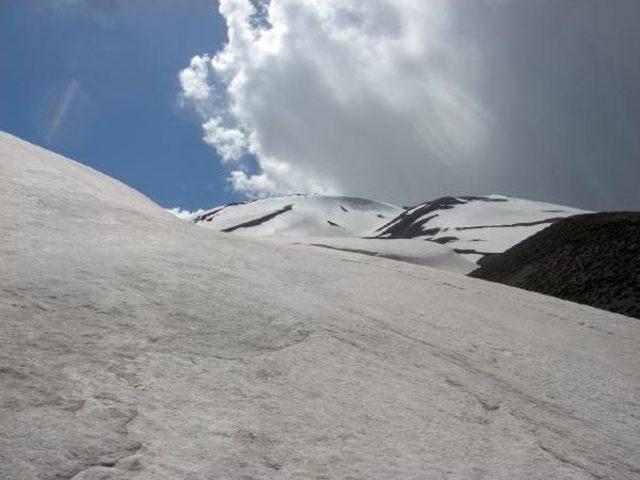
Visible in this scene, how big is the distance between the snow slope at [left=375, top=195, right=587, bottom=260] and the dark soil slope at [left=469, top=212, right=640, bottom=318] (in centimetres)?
3725

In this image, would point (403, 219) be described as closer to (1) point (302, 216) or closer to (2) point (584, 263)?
(1) point (302, 216)

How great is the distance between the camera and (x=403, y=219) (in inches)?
5512

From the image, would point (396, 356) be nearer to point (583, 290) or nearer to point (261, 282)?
point (261, 282)

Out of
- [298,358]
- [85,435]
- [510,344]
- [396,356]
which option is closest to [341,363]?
[298,358]

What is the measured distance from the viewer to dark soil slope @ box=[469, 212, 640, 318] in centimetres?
2908

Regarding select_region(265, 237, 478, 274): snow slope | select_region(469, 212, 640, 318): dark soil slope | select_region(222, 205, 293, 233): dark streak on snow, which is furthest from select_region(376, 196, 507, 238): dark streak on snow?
select_region(469, 212, 640, 318): dark soil slope

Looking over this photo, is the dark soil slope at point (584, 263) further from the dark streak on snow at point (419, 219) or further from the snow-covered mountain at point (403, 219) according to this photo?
the dark streak on snow at point (419, 219)

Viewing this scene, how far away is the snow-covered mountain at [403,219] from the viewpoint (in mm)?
95688

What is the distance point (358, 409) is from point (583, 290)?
98.3ft

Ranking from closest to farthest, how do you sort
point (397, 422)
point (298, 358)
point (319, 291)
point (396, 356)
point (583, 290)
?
point (397, 422) < point (298, 358) < point (396, 356) < point (319, 291) < point (583, 290)

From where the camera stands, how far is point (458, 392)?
4922mm

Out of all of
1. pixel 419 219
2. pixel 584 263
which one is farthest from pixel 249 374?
pixel 419 219

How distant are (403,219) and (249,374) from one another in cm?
13728

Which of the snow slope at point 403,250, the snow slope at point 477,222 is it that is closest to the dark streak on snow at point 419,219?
the snow slope at point 477,222
